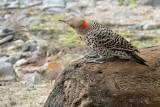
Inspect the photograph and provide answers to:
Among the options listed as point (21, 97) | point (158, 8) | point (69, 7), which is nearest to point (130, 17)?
point (158, 8)

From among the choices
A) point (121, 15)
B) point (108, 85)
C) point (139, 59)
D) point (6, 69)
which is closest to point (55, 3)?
point (121, 15)

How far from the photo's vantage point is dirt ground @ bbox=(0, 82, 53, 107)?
15.9 ft

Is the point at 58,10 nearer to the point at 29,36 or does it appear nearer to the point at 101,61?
the point at 29,36

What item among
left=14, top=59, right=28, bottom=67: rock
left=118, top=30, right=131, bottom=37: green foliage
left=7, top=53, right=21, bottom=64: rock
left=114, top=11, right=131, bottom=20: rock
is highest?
left=114, top=11, right=131, bottom=20: rock

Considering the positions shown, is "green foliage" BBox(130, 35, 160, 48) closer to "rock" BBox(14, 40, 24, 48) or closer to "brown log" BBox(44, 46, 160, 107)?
"rock" BBox(14, 40, 24, 48)

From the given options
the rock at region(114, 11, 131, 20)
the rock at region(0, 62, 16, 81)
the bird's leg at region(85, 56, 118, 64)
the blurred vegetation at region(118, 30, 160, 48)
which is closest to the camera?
the bird's leg at region(85, 56, 118, 64)

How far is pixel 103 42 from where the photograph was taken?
3.81 m

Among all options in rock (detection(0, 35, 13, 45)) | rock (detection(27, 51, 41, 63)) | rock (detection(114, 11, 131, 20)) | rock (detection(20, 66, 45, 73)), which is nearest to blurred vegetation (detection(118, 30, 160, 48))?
rock (detection(114, 11, 131, 20))

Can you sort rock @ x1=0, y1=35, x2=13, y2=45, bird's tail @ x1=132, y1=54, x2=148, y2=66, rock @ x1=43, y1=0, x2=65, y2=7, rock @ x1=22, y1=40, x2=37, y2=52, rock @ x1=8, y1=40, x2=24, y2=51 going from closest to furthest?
bird's tail @ x1=132, y1=54, x2=148, y2=66
rock @ x1=22, y1=40, x2=37, y2=52
rock @ x1=8, y1=40, x2=24, y2=51
rock @ x1=0, y1=35, x2=13, y2=45
rock @ x1=43, y1=0, x2=65, y2=7

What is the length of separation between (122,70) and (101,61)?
323 millimetres

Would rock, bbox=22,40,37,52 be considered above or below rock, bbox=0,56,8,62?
above

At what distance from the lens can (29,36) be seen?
943 cm

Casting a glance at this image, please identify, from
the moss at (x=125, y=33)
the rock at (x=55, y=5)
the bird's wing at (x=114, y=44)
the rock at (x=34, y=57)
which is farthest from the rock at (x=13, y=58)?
the bird's wing at (x=114, y=44)

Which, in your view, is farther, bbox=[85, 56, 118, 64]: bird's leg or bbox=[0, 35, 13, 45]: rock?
bbox=[0, 35, 13, 45]: rock
